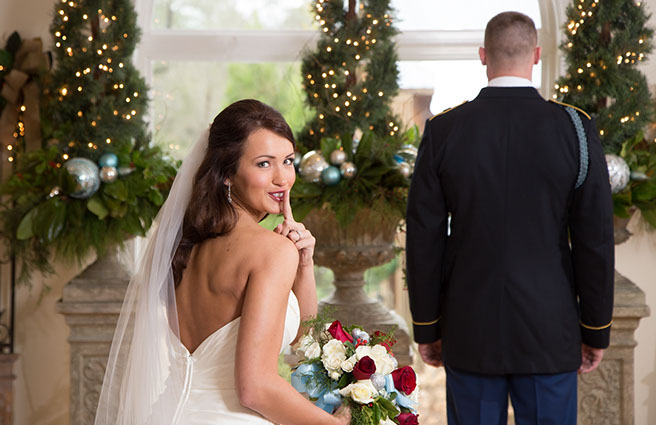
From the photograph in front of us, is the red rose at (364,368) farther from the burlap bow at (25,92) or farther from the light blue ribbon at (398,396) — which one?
the burlap bow at (25,92)

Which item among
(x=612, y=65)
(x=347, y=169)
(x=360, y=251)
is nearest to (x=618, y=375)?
(x=360, y=251)

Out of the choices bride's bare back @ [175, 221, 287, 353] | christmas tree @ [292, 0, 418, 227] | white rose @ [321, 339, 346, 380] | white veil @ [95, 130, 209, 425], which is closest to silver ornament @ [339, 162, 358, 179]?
christmas tree @ [292, 0, 418, 227]

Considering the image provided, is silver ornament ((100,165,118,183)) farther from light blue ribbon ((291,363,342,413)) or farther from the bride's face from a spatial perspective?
light blue ribbon ((291,363,342,413))

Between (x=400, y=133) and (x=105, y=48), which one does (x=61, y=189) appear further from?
(x=400, y=133)

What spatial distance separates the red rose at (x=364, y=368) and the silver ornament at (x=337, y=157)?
1910mm

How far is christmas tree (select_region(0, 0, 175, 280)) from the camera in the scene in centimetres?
370

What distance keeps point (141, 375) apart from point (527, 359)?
1335 mm

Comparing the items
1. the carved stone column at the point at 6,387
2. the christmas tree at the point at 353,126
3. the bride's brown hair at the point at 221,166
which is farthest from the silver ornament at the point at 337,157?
the carved stone column at the point at 6,387

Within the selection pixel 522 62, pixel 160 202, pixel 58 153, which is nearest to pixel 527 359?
pixel 522 62

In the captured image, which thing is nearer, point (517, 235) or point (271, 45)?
point (517, 235)

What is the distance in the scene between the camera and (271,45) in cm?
462

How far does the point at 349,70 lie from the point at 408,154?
0.56 meters

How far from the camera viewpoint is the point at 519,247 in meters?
2.51

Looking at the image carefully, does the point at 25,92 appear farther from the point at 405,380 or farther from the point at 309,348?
the point at 405,380
